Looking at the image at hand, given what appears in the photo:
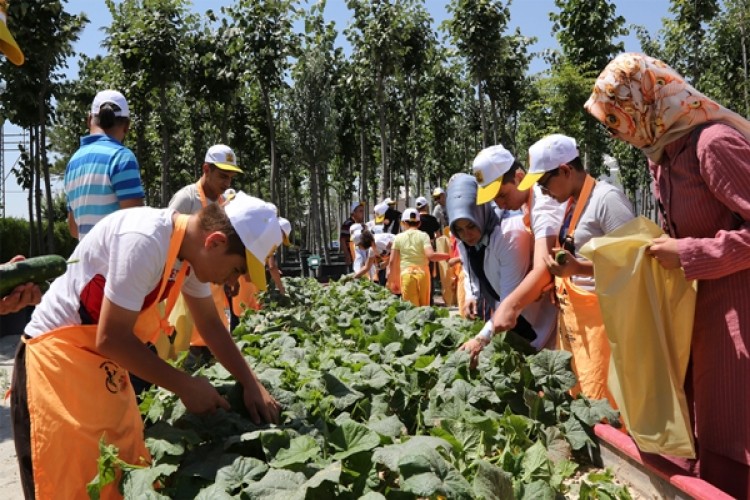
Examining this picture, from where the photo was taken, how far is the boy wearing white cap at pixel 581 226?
315 centimetres

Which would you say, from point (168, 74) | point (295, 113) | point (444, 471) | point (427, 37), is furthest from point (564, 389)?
point (295, 113)

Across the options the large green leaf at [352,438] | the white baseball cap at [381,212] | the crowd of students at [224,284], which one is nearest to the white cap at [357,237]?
the white baseball cap at [381,212]

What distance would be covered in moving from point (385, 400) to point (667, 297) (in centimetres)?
129

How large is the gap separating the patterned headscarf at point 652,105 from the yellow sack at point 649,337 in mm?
374

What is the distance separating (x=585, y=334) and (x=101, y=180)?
2.50 meters

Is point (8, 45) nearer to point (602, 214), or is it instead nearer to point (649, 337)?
point (649, 337)

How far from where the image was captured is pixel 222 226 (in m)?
2.18

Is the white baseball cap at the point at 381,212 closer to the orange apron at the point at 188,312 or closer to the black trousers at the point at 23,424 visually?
the orange apron at the point at 188,312

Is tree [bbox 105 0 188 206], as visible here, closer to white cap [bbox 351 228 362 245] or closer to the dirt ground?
white cap [bbox 351 228 362 245]

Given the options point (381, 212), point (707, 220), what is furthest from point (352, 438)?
point (381, 212)

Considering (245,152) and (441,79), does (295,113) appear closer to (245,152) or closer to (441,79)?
(245,152)

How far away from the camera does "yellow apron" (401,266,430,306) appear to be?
28.2 ft

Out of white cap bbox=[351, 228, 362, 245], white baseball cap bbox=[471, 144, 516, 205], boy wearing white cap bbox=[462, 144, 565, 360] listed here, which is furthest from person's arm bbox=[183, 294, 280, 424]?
white cap bbox=[351, 228, 362, 245]

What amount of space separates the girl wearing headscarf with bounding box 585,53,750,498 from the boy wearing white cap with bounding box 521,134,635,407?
0.66 m
